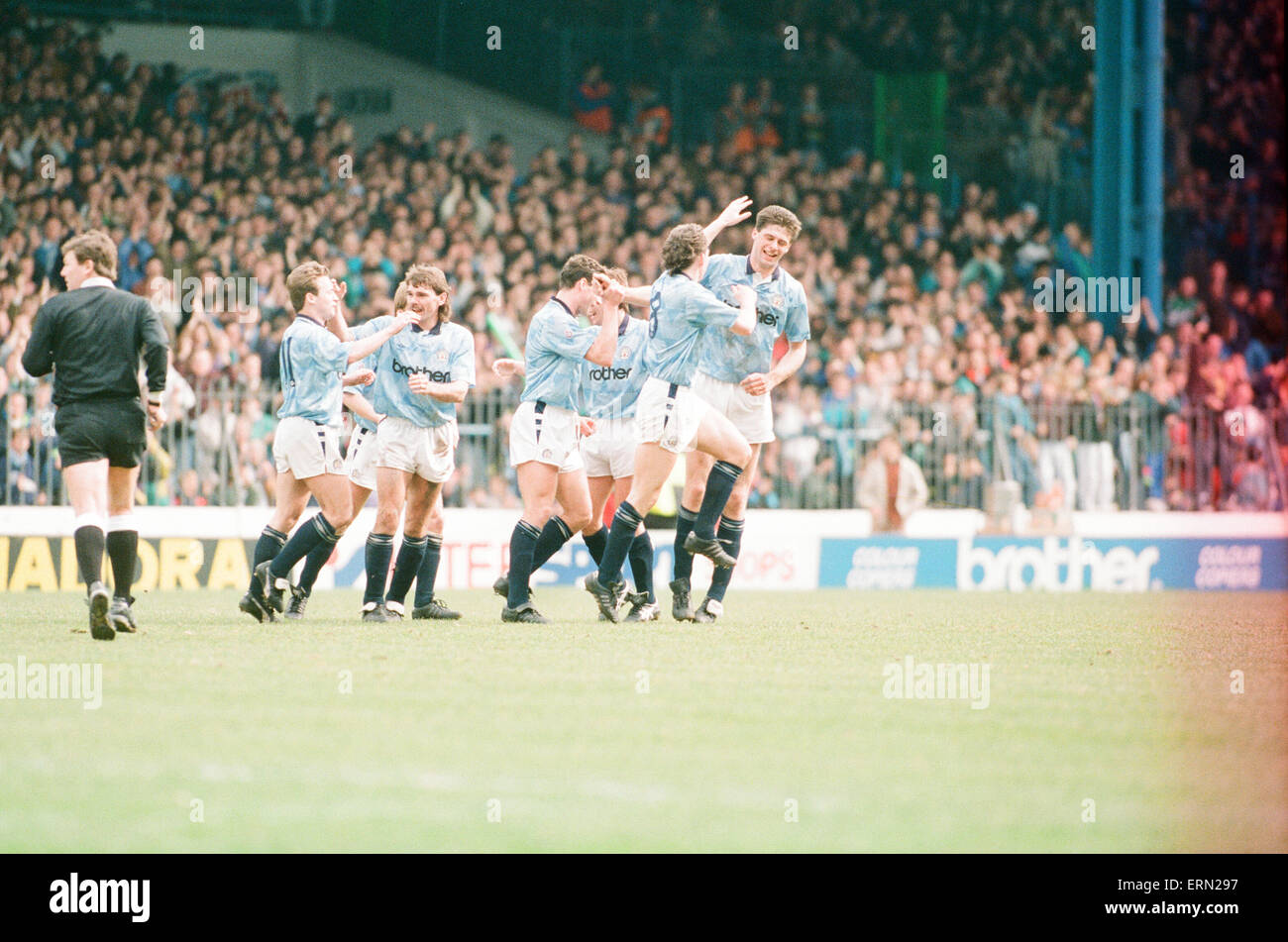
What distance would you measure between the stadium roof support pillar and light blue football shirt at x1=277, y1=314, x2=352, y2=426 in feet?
45.0

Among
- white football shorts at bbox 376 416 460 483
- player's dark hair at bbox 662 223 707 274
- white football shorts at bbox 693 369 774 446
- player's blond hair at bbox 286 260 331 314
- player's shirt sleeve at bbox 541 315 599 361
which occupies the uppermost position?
player's dark hair at bbox 662 223 707 274

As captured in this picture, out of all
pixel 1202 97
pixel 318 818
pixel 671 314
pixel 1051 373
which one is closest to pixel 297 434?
pixel 671 314

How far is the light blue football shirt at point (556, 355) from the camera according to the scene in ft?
37.6

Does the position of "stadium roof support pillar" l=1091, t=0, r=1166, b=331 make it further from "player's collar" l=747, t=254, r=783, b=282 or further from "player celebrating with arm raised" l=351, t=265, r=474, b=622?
"player celebrating with arm raised" l=351, t=265, r=474, b=622

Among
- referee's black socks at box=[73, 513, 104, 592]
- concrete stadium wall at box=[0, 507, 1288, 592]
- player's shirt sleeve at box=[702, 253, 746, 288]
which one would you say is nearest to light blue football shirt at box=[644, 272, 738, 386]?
player's shirt sleeve at box=[702, 253, 746, 288]

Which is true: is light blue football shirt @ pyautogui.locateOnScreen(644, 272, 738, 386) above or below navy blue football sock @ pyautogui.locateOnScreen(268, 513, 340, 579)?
above

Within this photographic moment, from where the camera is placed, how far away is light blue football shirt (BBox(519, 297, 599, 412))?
11.5 meters

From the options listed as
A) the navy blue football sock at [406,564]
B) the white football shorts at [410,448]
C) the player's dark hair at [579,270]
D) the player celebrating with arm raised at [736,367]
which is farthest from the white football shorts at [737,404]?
the navy blue football sock at [406,564]

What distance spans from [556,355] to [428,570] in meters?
1.74

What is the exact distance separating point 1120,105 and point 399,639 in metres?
15.2

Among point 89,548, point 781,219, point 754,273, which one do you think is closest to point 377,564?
point 89,548

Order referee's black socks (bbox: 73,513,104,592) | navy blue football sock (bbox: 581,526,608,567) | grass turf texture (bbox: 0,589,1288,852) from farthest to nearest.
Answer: navy blue football sock (bbox: 581,526,608,567) → referee's black socks (bbox: 73,513,104,592) → grass turf texture (bbox: 0,589,1288,852)

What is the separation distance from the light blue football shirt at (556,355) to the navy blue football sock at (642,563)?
3.26 feet
